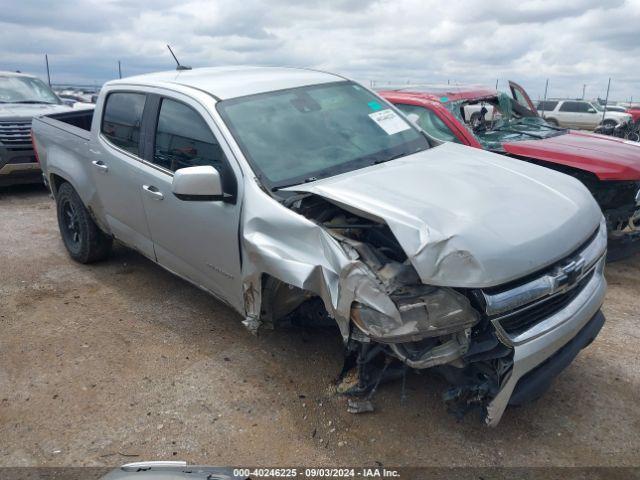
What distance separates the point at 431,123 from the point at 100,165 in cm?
338

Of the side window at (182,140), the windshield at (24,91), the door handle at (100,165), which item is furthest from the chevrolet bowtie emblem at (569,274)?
the windshield at (24,91)

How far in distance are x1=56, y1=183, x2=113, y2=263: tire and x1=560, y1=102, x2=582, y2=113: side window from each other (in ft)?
76.4

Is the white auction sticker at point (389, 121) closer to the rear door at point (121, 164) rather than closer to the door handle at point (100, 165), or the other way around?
the rear door at point (121, 164)

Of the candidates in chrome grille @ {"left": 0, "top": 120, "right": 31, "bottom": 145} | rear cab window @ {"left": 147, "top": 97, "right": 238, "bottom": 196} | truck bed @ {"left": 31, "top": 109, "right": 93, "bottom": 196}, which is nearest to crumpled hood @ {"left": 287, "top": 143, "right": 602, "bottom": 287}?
rear cab window @ {"left": 147, "top": 97, "right": 238, "bottom": 196}

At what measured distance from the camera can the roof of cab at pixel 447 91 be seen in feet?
19.8

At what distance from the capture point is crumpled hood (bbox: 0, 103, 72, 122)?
8067 millimetres

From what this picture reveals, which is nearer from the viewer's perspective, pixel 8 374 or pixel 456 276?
pixel 456 276

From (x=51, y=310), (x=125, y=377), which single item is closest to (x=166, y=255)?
(x=125, y=377)

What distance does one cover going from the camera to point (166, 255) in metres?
3.88

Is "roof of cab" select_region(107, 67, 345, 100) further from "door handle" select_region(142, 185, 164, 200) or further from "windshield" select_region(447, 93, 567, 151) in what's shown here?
"windshield" select_region(447, 93, 567, 151)

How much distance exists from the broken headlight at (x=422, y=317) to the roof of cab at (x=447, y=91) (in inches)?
158

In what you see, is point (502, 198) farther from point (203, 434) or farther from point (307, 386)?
point (203, 434)

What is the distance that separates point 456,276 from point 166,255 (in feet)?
7.62

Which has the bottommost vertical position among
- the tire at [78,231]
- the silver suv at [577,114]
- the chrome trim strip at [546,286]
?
the silver suv at [577,114]
